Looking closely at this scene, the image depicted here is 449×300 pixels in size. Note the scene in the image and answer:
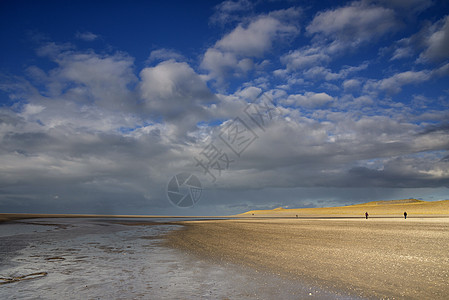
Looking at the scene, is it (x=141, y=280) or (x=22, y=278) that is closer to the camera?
(x=141, y=280)

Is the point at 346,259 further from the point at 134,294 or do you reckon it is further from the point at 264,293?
the point at 134,294

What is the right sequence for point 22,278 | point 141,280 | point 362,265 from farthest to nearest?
1. point 362,265
2. point 22,278
3. point 141,280

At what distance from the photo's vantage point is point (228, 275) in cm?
1077

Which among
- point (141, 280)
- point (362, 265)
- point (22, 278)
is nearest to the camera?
point (141, 280)

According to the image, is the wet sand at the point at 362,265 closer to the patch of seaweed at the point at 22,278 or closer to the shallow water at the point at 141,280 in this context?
the shallow water at the point at 141,280

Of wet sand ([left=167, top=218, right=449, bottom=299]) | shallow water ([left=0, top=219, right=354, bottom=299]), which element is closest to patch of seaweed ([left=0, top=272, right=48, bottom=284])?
shallow water ([left=0, top=219, right=354, bottom=299])

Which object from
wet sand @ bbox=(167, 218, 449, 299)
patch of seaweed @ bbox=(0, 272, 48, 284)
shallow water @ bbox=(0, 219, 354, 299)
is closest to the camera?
shallow water @ bbox=(0, 219, 354, 299)

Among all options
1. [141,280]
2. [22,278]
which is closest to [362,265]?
[141,280]

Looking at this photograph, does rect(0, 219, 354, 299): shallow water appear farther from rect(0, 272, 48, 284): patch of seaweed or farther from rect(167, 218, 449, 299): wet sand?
rect(167, 218, 449, 299): wet sand

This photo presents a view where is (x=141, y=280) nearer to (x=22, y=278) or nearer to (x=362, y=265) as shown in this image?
(x=22, y=278)

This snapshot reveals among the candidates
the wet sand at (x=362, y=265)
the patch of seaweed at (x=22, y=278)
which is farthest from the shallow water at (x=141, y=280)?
the wet sand at (x=362, y=265)

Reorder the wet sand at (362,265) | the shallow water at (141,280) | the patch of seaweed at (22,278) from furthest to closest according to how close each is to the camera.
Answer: the patch of seaweed at (22,278) → the wet sand at (362,265) → the shallow water at (141,280)

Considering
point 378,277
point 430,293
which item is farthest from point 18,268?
point 430,293

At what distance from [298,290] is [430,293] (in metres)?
3.60
